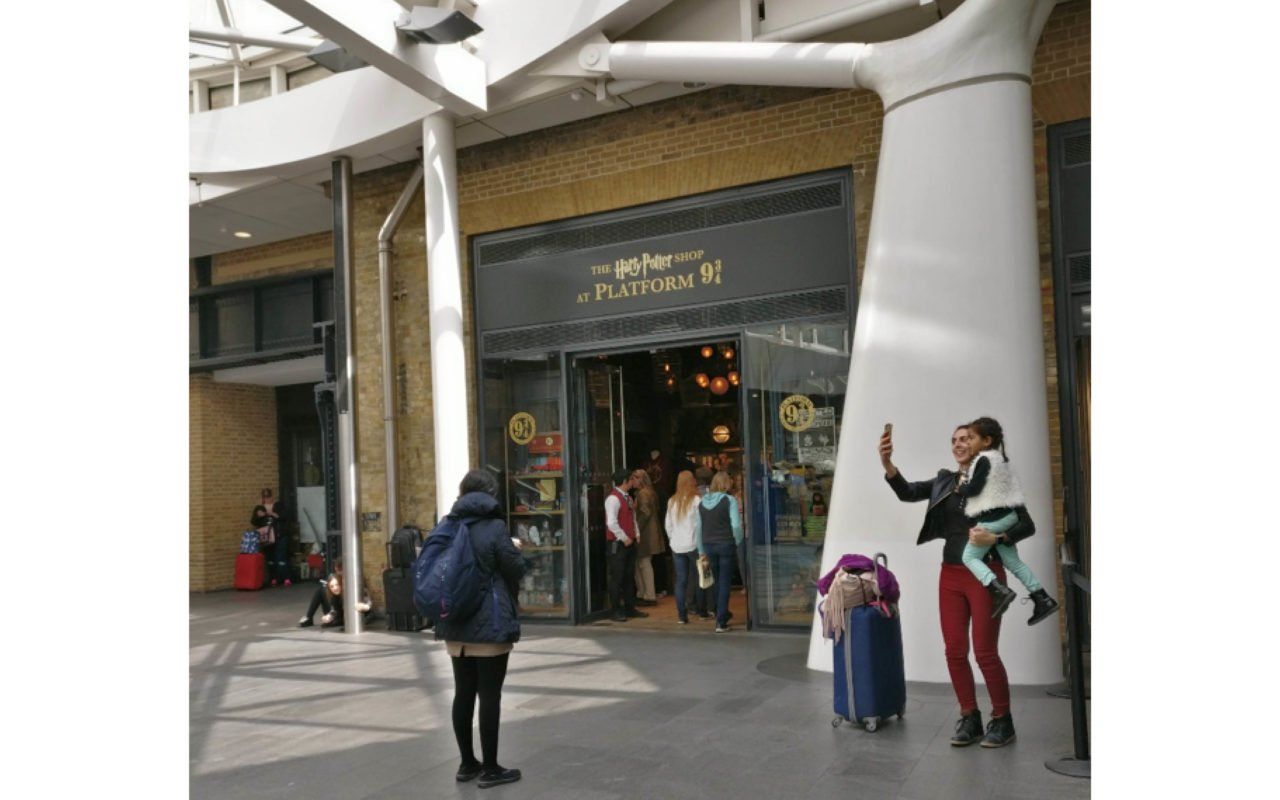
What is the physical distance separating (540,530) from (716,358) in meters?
4.12

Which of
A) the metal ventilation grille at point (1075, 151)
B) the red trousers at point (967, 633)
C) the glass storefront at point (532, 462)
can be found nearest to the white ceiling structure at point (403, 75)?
the metal ventilation grille at point (1075, 151)

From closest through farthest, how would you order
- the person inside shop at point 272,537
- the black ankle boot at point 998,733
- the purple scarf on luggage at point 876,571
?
the black ankle boot at point 998,733
the purple scarf on luggage at point 876,571
the person inside shop at point 272,537

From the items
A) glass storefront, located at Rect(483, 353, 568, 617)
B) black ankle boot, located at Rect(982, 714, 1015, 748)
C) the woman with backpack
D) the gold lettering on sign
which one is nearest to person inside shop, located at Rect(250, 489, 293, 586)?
glass storefront, located at Rect(483, 353, 568, 617)

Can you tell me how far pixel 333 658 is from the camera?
9.24 m

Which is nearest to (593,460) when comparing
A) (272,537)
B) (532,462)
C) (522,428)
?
(532,462)

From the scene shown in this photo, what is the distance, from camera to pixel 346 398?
11.0 metres

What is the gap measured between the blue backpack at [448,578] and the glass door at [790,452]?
16.3ft

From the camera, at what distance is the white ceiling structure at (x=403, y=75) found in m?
8.41

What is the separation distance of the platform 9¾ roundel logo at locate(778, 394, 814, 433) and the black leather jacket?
344 centimetres

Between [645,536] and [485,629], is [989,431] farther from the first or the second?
[645,536]

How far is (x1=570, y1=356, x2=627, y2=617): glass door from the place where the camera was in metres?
10.7

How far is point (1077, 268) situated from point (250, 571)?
12.5m

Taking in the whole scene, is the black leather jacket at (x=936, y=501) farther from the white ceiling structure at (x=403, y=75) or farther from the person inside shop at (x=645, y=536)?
the person inside shop at (x=645, y=536)

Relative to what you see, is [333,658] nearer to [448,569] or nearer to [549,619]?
[549,619]
